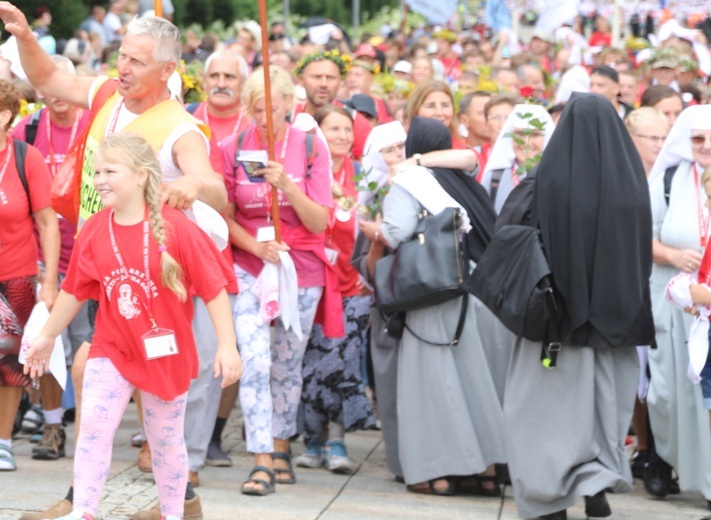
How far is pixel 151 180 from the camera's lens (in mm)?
5715

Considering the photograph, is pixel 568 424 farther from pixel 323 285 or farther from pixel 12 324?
pixel 12 324

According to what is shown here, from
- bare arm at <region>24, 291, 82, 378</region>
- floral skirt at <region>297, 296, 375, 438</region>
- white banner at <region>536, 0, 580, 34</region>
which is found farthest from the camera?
white banner at <region>536, 0, 580, 34</region>

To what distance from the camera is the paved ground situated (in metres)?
6.78

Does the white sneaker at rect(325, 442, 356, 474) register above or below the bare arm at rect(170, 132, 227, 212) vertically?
below

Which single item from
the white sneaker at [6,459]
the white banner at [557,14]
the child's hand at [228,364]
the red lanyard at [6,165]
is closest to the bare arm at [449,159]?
the red lanyard at [6,165]

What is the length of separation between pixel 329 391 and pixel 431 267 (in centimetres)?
115

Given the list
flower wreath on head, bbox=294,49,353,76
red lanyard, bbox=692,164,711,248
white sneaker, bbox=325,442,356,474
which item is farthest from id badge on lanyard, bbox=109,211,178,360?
flower wreath on head, bbox=294,49,353,76

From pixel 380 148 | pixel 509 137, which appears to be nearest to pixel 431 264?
pixel 380 148

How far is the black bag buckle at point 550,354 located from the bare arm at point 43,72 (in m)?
2.42

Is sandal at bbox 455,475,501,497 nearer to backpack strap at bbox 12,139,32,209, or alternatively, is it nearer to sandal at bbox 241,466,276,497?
sandal at bbox 241,466,276,497

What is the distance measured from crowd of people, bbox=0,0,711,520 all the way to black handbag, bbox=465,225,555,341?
11 centimetres

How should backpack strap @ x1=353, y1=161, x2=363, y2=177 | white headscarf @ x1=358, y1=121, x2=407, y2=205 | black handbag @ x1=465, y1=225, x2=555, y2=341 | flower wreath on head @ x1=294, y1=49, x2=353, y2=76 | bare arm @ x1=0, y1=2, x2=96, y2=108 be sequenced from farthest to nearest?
flower wreath on head @ x1=294, y1=49, x2=353, y2=76
backpack strap @ x1=353, y1=161, x2=363, y2=177
white headscarf @ x1=358, y1=121, x2=407, y2=205
black handbag @ x1=465, y1=225, x2=555, y2=341
bare arm @ x1=0, y1=2, x2=96, y2=108

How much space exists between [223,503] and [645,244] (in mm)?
2383

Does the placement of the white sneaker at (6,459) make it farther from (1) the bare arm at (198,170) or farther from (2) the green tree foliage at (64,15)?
(2) the green tree foliage at (64,15)
